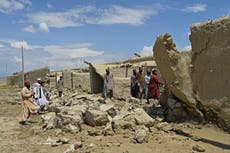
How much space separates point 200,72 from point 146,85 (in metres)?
4.06

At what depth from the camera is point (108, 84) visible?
14.5 meters

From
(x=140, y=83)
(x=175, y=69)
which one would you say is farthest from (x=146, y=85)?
(x=175, y=69)

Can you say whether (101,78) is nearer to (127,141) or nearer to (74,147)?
(127,141)

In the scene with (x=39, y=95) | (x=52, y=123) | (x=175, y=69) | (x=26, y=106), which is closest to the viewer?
(x=175, y=69)

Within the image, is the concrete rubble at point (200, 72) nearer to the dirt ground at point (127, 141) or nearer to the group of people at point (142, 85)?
the dirt ground at point (127, 141)

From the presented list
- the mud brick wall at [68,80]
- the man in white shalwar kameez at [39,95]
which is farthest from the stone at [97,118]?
the mud brick wall at [68,80]

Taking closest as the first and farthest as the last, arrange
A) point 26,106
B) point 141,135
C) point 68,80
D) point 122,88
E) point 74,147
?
1. point 74,147
2. point 141,135
3. point 26,106
4. point 122,88
5. point 68,80

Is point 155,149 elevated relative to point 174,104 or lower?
lower

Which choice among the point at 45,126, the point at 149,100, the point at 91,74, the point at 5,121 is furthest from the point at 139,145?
the point at 91,74

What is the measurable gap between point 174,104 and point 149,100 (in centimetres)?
268

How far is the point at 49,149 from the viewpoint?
25.8 feet

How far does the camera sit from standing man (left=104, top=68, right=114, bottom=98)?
14.3 metres

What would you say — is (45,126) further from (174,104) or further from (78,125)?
(174,104)

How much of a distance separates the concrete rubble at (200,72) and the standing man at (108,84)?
13.3 ft
